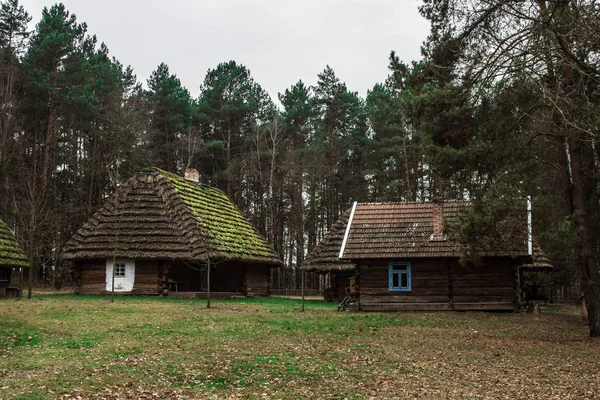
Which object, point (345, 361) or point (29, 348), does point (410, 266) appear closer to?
point (345, 361)

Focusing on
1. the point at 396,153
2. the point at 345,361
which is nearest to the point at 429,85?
the point at 345,361

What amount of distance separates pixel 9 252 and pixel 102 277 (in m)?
5.23

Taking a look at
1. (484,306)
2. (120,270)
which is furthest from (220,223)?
(484,306)

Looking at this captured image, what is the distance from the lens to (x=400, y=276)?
24625mm

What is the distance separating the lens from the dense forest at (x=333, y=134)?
49.1 feet

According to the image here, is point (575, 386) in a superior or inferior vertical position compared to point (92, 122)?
inferior

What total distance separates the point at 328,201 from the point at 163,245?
24395 millimetres

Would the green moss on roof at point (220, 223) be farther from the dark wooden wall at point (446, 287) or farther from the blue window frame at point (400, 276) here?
the blue window frame at point (400, 276)

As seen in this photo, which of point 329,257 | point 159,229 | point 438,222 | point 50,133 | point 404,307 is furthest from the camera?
point 50,133

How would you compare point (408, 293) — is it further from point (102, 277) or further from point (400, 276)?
point (102, 277)

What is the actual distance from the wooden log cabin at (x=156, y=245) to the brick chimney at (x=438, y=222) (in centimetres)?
1031

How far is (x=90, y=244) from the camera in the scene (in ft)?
94.7

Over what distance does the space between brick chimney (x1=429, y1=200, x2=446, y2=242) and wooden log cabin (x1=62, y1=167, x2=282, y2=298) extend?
10.3m

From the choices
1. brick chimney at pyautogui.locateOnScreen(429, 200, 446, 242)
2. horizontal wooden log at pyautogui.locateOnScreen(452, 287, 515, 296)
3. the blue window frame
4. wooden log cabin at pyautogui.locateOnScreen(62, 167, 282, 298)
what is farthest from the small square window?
horizontal wooden log at pyautogui.locateOnScreen(452, 287, 515, 296)
